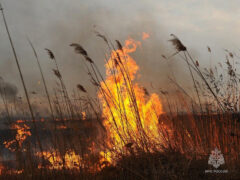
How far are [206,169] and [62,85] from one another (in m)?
2.15

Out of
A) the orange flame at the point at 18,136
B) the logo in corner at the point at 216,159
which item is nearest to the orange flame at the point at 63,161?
the orange flame at the point at 18,136

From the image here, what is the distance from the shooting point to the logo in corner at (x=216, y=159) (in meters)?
3.03

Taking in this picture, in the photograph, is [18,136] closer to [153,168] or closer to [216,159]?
[153,168]

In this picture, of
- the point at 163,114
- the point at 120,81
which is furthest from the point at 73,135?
the point at 163,114

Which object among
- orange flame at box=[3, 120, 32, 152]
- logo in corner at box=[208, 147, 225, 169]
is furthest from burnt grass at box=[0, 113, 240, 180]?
orange flame at box=[3, 120, 32, 152]

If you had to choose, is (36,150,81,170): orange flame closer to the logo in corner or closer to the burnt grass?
the burnt grass

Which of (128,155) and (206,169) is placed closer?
(206,169)

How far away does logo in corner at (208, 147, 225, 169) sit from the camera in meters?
3.03

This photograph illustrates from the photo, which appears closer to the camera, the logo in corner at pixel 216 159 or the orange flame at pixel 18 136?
the logo in corner at pixel 216 159

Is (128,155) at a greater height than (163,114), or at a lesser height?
lesser

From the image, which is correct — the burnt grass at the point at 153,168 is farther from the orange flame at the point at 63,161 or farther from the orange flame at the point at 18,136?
the orange flame at the point at 18,136

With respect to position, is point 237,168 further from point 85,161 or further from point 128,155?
point 85,161

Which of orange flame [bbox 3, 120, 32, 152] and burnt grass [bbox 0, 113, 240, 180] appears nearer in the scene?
burnt grass [bbox 0, 113, 240, 180]

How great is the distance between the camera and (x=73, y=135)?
3.45 m
